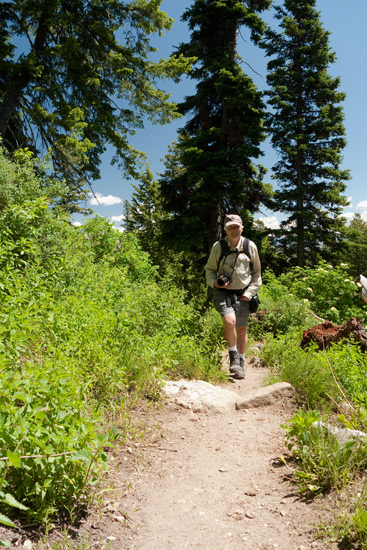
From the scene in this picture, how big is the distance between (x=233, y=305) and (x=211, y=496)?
9.29 ft

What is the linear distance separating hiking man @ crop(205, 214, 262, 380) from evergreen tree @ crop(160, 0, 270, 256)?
7.63 meters

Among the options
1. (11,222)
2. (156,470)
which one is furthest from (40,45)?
(156,470)

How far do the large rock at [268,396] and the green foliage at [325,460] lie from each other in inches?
48.2

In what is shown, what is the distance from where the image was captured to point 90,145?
9.48 meters

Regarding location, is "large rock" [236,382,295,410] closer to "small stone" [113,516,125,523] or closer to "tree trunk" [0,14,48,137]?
"small stone" [113,516,125,523]

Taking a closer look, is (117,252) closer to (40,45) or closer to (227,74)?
(40,45)

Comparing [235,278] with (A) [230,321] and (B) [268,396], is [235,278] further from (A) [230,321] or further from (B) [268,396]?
(B) [268,396]

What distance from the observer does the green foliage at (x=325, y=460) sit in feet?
7.13

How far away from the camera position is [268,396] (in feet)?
12.2

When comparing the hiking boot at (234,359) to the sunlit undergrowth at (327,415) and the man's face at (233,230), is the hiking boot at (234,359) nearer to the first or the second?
the sunlit undergrowth at (327,415)

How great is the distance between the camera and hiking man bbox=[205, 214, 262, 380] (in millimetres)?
4809

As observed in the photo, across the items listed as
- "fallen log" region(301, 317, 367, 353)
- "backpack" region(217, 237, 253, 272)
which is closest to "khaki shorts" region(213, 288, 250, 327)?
"backpack" region(217, 237, 253, 272)

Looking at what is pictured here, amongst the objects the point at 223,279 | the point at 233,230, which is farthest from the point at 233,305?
the point at 233,230

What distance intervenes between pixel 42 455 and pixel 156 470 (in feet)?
3.92
